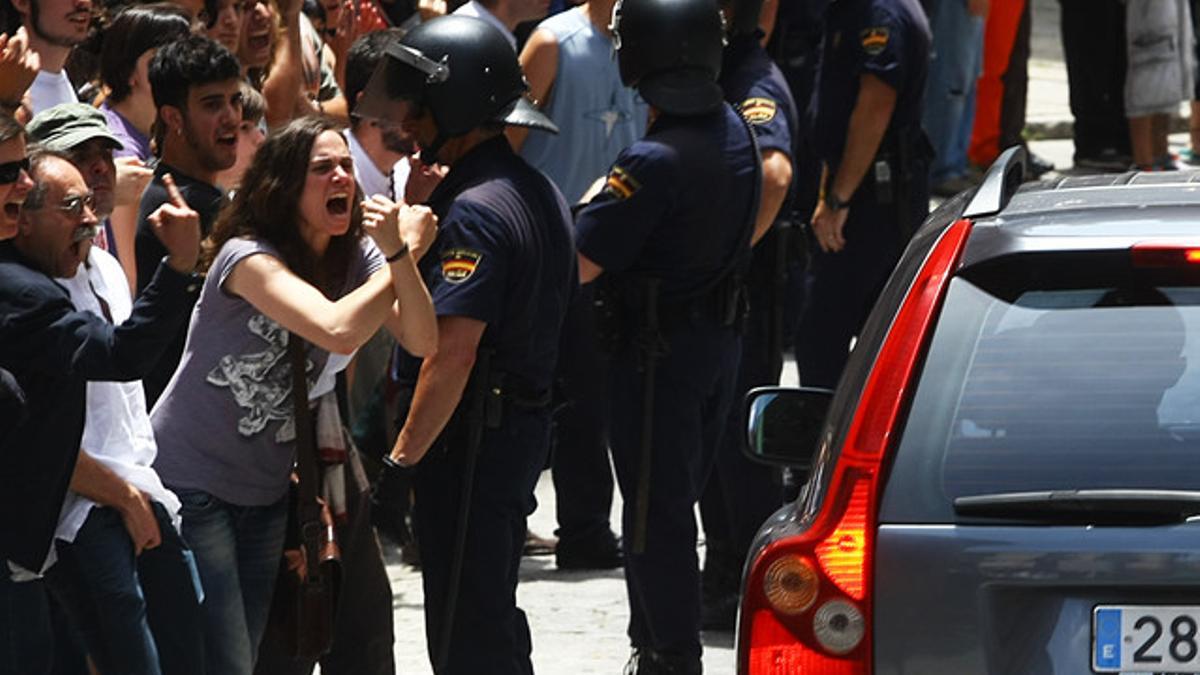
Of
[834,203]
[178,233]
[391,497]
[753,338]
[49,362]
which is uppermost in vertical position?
[178,233]

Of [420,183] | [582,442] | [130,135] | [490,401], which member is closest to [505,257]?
[490,401]

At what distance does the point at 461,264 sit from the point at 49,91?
2033 mm

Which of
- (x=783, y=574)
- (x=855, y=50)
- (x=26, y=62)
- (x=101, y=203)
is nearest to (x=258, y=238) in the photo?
(x=101, y=203)

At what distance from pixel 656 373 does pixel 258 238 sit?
5.04 feet

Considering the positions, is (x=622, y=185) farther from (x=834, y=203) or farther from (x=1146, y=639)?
(x=1146, y=639)

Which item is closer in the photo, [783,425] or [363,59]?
[783,425]

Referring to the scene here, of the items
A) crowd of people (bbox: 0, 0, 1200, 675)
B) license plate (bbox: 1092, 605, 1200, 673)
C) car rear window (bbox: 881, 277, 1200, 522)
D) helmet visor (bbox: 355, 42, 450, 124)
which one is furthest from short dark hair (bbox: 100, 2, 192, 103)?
license plate (bbox: 1092, 605, 1200, 673)

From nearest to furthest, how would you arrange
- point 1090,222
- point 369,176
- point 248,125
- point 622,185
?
point 1090,222
point 622,185
point 248,125
point 369,176

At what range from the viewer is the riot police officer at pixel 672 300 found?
6637mm

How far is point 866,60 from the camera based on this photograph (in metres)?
8.77

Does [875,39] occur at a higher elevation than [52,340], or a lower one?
lower

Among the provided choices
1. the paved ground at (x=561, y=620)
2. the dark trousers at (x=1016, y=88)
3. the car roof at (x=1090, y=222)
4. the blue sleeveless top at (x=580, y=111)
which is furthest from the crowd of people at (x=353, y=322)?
the dark trousers at (x=1016, y=88)

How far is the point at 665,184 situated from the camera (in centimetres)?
654

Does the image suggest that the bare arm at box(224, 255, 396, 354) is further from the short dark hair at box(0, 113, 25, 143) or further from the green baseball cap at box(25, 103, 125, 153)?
the short dark hair at box(0, 113, 25, 143)
